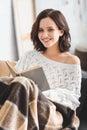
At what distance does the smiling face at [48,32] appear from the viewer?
166 cm

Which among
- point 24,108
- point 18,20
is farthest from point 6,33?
point 24,108

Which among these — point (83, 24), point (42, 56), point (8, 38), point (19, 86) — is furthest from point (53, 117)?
point (83, 24)

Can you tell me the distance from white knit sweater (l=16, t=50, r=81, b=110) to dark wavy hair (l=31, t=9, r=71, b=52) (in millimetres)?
100

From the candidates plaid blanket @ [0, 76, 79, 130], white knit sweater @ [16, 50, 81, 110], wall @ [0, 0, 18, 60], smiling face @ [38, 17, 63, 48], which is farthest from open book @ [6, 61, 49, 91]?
wall @ [0, 0, 18, 60]

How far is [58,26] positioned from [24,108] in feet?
2.19

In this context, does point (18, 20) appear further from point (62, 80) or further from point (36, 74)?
point (36, 74)

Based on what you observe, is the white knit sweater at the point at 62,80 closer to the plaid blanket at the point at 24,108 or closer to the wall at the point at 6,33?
the plaid blanket at the point at 24,108

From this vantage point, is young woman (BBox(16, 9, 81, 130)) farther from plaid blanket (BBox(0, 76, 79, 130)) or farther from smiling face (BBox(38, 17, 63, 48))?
plaid blanket (BBox(0, 76, 79, 130))

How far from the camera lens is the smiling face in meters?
1.66

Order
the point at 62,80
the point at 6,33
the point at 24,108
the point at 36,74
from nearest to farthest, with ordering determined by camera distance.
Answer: the point at 24,108 → the point at 36,74 → the point at 62,80 → the point at 6,33

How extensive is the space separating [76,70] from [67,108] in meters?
0.27

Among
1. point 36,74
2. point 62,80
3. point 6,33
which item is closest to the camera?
point 36,74

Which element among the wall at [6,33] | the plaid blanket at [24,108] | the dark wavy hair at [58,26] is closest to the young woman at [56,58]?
the dark wavy hair at [58,26]

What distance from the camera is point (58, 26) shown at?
5.49 feet
